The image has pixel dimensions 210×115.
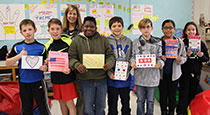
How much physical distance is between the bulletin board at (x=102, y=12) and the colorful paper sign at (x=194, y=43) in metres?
1.98

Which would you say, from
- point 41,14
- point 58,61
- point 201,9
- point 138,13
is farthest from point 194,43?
point 41,14

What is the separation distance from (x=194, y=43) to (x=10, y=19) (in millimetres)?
3239

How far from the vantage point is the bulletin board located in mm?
3257

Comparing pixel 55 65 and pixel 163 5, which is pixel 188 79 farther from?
pixel 163 5

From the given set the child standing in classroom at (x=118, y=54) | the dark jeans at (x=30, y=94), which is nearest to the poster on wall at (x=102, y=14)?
the child standing in classroom at (x=118, y=54)

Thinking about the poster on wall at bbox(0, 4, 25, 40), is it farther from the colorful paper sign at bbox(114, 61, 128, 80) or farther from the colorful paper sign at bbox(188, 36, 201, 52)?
the colorful paper sign at bbox(188, 36, 201, 52)

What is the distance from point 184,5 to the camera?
4.25 metres

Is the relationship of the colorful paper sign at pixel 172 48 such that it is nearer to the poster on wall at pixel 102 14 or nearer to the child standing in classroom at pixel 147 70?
the child standing in classroom at pixel 147 70

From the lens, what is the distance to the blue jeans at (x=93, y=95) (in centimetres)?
171

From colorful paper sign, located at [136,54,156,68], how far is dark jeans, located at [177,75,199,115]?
2.06 ft

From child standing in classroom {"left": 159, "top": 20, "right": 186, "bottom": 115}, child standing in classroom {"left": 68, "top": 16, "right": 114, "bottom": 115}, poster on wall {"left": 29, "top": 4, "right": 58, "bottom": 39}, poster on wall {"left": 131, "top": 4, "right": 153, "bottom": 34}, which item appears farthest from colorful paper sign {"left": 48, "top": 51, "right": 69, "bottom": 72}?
poster on wall {"left": 131, "top": 4, "right": 153, "bottom": 34}

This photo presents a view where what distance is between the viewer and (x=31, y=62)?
65.9 inches

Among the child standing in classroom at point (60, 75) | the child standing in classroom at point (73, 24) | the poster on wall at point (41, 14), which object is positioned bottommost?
the child standing in classroom at point (60, 75)

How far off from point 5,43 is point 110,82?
2.54 metres
